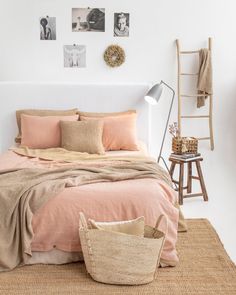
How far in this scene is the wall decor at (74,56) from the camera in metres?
5.59

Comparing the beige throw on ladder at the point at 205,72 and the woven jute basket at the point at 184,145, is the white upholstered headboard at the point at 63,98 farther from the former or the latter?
the beige throw on ladder at the point at 205,72

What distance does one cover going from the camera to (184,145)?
5035mm

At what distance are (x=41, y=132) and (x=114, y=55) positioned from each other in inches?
50.3

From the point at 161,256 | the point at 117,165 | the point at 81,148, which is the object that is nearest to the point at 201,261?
the point at 161,256

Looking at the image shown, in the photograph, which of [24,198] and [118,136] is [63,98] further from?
[24,198]

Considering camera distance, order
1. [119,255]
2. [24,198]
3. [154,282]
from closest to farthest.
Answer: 1. [119,255]
2. [154,282]
3. [24,198]

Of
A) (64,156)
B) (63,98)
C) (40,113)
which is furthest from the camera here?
(63,98)

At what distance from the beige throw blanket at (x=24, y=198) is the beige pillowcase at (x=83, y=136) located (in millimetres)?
1156

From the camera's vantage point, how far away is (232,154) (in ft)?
19.6

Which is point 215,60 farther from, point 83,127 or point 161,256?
point 161,256

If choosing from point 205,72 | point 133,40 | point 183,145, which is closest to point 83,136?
point 183,145

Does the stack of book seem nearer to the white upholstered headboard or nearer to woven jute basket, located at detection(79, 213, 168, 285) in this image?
the white upholstered headboard

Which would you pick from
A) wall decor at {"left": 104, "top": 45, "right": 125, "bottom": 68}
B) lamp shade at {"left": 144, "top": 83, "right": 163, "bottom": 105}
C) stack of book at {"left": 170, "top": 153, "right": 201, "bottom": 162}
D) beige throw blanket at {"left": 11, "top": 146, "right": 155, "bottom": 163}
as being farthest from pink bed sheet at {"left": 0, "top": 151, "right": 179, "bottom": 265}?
wall decor at {"left": 104, "top": 45, "right": 125, "bottom": 68}

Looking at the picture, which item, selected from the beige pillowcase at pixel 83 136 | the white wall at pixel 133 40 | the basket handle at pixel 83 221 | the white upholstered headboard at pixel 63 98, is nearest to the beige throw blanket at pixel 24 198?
the basket handle at pixel 83 221
